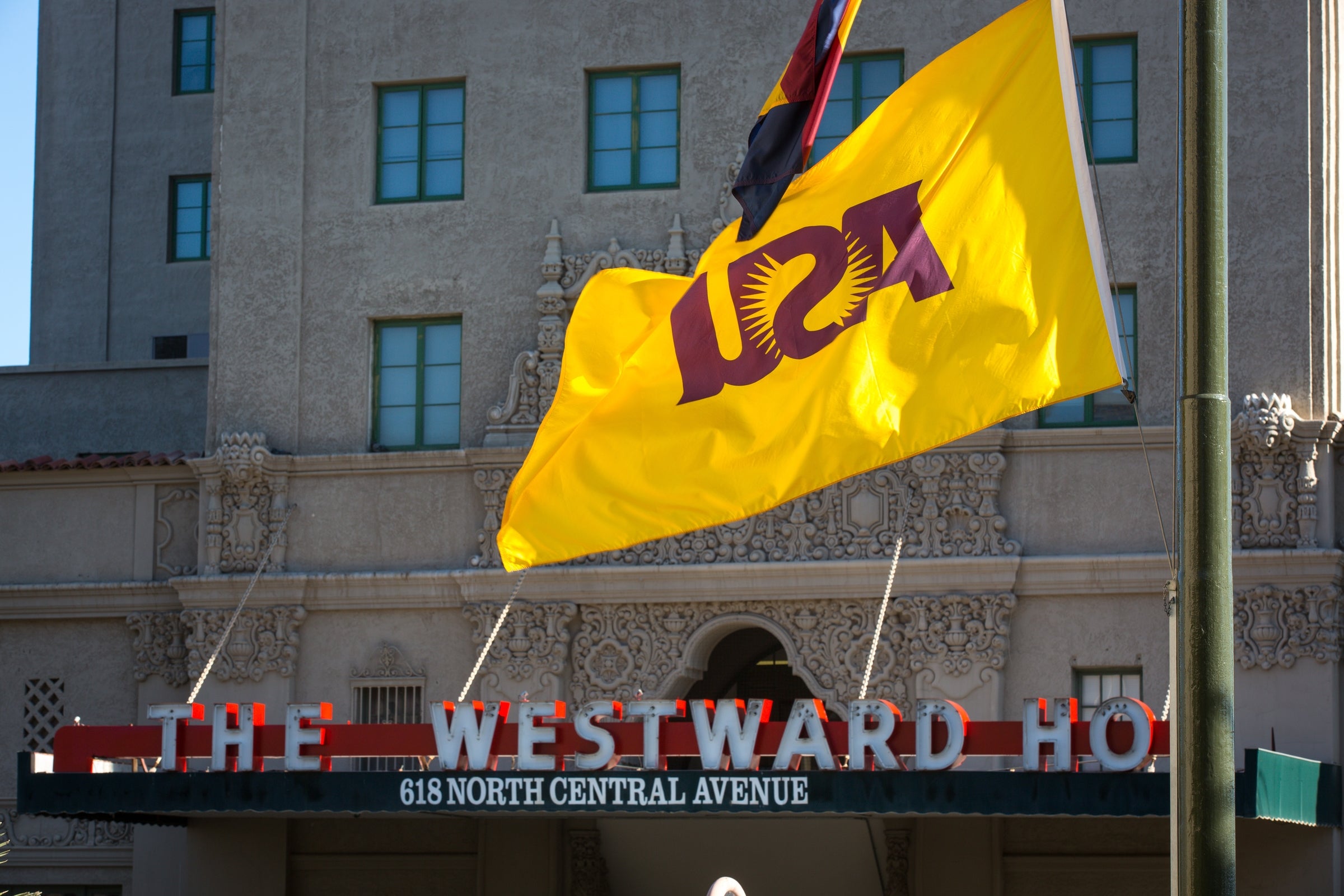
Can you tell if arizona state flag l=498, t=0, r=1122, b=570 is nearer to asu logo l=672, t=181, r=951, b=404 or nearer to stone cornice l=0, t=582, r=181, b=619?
asu logo l=672, t=181, r=951, b=404

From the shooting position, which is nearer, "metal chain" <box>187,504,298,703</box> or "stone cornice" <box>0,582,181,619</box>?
"metal chain" <box>187,504,298,703</box>

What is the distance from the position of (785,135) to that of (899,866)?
425 inches

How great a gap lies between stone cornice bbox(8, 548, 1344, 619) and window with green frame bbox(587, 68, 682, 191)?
486 cm

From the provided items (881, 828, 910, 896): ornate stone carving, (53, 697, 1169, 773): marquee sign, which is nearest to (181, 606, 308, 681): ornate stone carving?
(53, 697, 1169, 773): marquee sign

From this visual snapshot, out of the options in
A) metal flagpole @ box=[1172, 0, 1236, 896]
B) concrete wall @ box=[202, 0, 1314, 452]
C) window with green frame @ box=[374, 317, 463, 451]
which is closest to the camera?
metal flagpole @ box=[1172, 0, 1236, 896]

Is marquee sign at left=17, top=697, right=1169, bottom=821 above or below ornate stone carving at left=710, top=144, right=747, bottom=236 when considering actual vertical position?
below

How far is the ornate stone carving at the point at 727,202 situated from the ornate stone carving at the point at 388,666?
6.30 m

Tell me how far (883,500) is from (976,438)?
1267 millimetres

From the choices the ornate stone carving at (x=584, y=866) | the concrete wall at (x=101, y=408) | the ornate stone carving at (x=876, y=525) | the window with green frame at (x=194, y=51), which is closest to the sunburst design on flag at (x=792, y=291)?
the ornate stone carving at (x=876, y=525)

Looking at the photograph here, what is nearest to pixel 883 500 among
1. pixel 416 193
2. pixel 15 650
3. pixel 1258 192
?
pixel 1258 192

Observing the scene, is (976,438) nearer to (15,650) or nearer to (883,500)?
(883,500)

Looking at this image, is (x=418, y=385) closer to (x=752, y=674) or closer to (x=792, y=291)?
(x=752, y=674)

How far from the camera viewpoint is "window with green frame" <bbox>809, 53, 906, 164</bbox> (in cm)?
2286

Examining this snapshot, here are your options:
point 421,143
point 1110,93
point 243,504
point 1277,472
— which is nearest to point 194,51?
point 421,143
